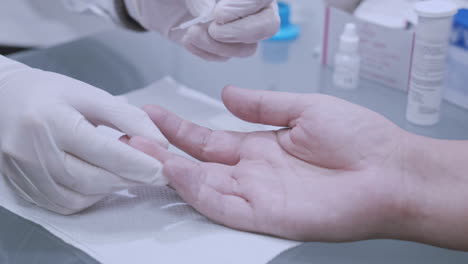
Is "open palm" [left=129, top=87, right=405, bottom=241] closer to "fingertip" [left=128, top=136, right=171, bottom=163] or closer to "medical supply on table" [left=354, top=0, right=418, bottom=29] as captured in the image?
"fingertip" [left=128, top=136, right=171, bottom=163]

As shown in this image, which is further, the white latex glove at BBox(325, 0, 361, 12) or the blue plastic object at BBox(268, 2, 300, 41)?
the blue plastic object at BBox(268, 2, 300, 41)

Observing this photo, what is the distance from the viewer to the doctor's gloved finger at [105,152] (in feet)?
2.28

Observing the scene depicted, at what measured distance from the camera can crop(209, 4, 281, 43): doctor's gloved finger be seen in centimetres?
92

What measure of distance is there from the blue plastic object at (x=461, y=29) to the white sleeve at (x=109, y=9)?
2.39ft

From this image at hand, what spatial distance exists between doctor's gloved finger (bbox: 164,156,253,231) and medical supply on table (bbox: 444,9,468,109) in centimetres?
56

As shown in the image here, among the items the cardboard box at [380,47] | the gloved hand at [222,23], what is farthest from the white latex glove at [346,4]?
the gloved hand at [222,23]

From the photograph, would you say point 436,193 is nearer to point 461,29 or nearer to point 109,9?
point 461,29

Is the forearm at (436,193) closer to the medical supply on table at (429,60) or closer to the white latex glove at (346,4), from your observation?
the medical supply on table at (429,60)

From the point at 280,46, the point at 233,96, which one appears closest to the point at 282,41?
the point at 280,46

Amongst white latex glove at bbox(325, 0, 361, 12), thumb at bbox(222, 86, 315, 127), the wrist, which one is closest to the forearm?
the wrist

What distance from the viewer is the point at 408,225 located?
737mm

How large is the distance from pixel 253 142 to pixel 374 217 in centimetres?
23

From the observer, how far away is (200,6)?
1001 mm

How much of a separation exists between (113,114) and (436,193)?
0.49m
